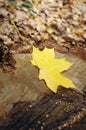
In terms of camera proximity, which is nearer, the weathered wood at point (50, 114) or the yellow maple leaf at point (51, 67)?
the weathered wood at point (50, 114)

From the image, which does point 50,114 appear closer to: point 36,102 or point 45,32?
point 36,102

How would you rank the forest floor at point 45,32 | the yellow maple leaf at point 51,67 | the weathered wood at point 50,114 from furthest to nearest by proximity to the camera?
the yellow maple leaf at point 51,67 < the forest floor at point 45,32 < the weathered wood at point 50,114

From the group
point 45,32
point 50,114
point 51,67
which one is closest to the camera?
point 50,114

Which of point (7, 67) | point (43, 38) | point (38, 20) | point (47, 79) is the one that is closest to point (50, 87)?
point (47, 79)

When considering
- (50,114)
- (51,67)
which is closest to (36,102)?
(50,114)

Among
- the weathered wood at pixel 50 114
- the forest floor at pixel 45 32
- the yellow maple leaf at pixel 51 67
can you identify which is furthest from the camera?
the yellow maple leaf at pixel 51 67

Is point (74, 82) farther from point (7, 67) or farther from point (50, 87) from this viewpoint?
point (7, 67)
